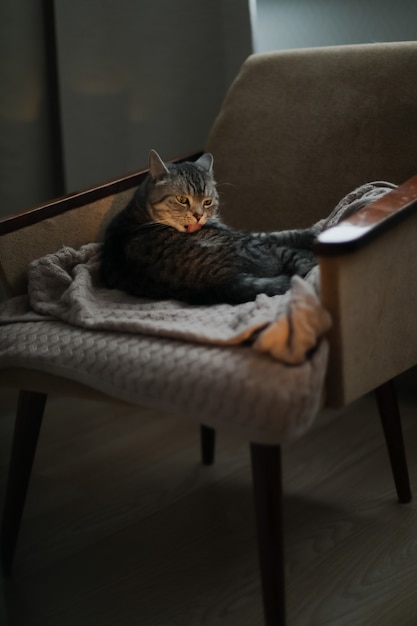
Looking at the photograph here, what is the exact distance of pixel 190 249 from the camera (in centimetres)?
160

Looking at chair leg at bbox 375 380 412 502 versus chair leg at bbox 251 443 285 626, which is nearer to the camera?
chair leg at bbox 251 443 285 626

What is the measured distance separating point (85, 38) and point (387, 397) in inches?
53.1

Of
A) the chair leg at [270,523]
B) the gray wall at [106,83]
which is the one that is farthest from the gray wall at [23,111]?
the chair leg at [270,523]

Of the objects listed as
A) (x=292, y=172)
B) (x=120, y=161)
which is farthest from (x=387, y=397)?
(x=120, y=161)

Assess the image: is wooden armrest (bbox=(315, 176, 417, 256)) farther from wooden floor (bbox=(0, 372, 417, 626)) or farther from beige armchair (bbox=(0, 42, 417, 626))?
wooden floor (bbox=(0, 372, 417, 626))

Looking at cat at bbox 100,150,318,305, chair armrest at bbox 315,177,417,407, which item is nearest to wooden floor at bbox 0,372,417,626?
chair armrest at bbox 315,177,417,407

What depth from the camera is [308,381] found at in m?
1.14

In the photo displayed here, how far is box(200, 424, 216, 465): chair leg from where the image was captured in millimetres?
1945

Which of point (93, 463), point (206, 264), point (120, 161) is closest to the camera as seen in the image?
point (206, 264)

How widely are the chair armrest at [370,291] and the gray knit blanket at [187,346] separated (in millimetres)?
49

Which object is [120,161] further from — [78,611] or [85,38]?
[78,611]

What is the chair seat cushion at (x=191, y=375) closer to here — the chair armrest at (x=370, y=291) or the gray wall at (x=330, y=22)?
the chair armrest at (x=370, y=291)

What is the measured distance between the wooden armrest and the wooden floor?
25.1 inches

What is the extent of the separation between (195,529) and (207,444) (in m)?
0.30
